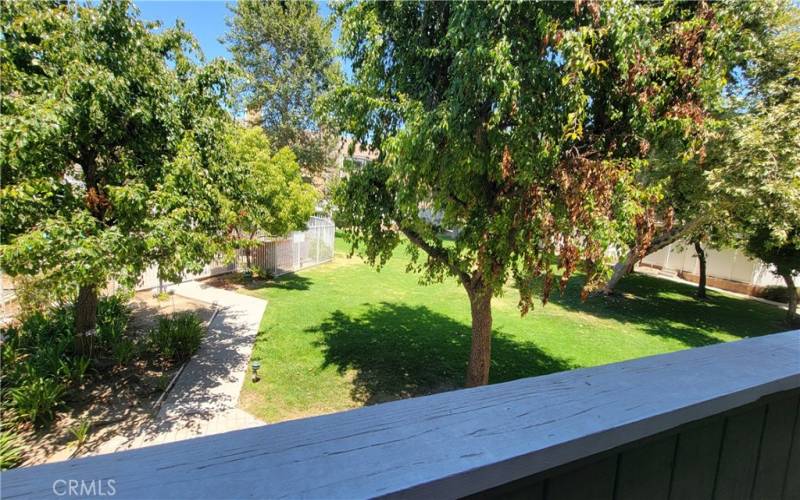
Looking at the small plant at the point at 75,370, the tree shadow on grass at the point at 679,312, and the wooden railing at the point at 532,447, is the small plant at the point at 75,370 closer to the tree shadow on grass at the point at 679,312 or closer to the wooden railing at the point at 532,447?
the wooden railing at the point at 532,447

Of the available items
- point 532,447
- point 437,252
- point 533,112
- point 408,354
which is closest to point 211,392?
point 408,354

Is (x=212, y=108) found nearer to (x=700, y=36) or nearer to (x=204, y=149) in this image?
(x=204, y=149)

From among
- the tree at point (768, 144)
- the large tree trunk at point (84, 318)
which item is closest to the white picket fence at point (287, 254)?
the large tree trunk at point (84, 318)

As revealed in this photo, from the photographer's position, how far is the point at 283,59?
2069 cm

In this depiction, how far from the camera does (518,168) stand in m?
3.83

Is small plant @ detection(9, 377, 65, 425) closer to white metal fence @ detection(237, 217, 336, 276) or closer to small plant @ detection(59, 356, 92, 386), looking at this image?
small plant @ detection(59, 356, 92, 386)

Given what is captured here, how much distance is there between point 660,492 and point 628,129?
4.02m

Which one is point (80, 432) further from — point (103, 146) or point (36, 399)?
point (103, 146)

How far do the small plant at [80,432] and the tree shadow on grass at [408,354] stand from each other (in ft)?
10.7

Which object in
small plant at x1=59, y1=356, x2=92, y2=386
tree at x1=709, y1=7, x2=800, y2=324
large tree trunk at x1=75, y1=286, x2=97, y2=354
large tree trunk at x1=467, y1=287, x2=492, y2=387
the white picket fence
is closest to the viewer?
small plant at x1=59, y1=356, x2=92, y2=386

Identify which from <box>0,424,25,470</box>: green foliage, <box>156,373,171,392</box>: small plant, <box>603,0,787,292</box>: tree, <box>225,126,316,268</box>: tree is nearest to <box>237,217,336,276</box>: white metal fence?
<box>225,126,316,268</box>: tree

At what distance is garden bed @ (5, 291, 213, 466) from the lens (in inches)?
173

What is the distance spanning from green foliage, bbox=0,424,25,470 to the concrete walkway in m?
0.69

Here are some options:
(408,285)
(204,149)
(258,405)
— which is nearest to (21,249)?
(204,149)
